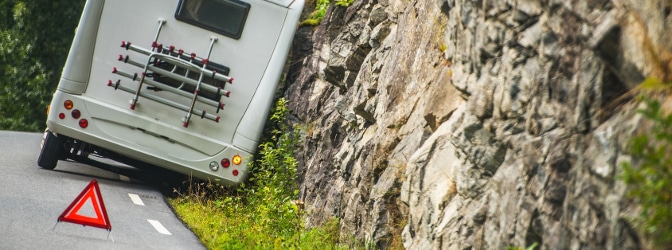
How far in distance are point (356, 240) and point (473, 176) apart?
2969mm

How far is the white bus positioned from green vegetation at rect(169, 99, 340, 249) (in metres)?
0.42

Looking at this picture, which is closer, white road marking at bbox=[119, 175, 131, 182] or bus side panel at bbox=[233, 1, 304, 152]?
bus side panel at bbox=[233, 1, 304, 152]

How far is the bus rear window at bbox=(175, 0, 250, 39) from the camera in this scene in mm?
13891

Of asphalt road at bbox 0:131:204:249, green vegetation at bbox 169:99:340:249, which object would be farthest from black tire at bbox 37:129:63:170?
green vegetation at bbox 169:99:340:249

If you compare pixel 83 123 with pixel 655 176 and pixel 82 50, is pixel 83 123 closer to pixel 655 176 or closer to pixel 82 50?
pixel 82 50

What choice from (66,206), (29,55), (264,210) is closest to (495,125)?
(264,210)

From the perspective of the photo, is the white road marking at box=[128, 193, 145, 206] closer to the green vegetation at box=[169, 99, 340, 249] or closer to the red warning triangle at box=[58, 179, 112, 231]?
the green vegetation at box=[169, 99, 340, 249]

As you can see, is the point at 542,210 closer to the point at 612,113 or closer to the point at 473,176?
the point at 612,113

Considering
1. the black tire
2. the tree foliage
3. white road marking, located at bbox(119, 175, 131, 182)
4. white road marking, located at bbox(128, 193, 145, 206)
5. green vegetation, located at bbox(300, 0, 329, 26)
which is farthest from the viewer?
the tree foliage

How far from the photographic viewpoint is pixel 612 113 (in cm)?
527

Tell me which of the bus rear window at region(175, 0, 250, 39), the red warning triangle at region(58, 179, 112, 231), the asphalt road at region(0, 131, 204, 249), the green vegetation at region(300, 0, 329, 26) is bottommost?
the asphalt road at region(0, 131, 204, 249)

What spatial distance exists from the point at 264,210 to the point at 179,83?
2.72 meters

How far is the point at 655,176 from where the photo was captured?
187 inches

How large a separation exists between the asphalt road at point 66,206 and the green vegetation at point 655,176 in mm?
5666
